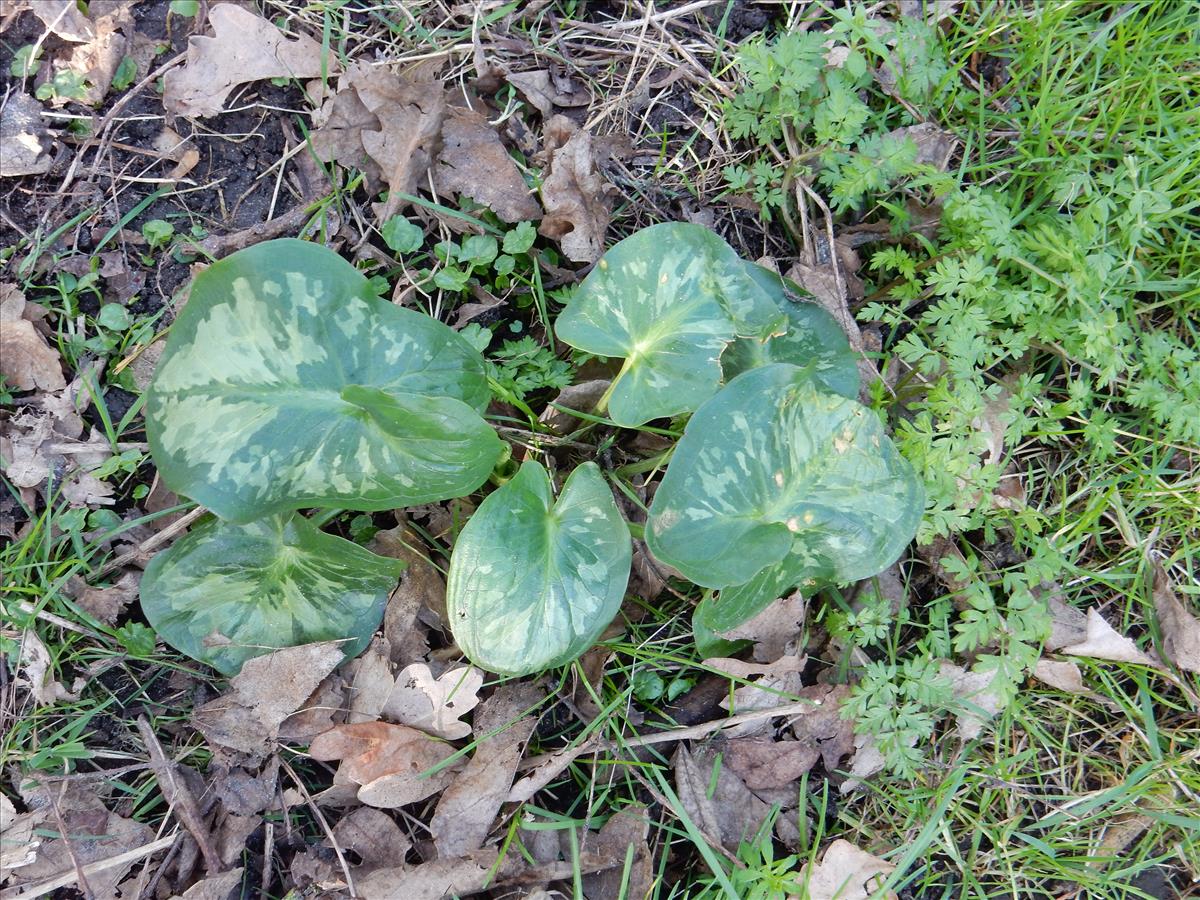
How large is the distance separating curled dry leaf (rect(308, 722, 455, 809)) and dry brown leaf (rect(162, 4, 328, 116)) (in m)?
1.53

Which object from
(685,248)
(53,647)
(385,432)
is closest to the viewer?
(385,432)

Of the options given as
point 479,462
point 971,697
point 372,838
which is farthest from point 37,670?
point 971,697

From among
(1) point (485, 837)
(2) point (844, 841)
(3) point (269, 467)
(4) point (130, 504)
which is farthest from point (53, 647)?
(2) point (844, 841)

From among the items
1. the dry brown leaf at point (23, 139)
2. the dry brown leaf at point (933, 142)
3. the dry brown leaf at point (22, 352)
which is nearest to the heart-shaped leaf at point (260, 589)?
the dry brown leaf at point (22, 352)

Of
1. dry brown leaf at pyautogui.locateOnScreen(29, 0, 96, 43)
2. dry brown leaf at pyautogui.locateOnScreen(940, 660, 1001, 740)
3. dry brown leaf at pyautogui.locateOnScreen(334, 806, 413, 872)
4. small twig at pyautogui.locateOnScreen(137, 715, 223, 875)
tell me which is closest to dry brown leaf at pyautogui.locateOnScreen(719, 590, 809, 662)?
dry brown leaf at pyautogui.locateOnScreen(940, 660, 1001, 740)

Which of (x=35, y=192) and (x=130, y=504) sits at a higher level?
(x=35, y=192)

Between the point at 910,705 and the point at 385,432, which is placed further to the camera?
the point at 910,705

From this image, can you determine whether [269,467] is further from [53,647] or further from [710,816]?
[710,816]

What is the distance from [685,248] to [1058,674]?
136 centimetres

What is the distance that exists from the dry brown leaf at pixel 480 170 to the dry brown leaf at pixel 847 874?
1.64 meters

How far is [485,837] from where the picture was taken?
187 cm

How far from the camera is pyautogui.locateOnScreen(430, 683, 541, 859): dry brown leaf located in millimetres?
1864

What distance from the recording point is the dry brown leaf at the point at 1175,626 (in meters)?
2.11

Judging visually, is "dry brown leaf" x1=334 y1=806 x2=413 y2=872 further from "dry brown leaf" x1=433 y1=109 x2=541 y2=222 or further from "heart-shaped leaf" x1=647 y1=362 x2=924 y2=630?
"dry brown leaf" x1=433 y1=109 x2=541 y2=222
